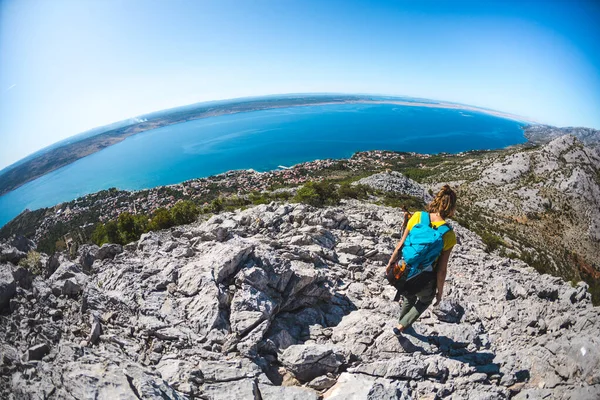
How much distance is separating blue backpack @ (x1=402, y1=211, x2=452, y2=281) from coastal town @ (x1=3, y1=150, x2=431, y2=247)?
231 ft

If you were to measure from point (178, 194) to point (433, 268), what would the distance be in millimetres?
91054

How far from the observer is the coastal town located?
76375mm

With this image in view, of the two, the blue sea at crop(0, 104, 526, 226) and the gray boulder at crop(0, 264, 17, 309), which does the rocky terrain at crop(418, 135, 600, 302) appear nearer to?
the gray boulder at crop(0, 264, 17, 309)

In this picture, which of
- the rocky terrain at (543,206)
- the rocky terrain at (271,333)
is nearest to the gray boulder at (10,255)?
the rocky terrain at (271,333)

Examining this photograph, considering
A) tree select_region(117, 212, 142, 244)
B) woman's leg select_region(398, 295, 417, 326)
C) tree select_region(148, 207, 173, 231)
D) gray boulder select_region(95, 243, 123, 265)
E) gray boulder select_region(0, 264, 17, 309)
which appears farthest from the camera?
tree select_region(117, 212, 142, 244)

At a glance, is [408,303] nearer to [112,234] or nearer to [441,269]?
[441,269]

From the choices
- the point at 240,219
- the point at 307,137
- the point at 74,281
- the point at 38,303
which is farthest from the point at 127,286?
the point at 307,137

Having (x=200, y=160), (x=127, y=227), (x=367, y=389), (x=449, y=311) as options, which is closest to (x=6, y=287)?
(x=367, y=389)

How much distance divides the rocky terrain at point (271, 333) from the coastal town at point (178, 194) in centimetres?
6582

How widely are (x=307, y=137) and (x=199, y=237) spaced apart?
191 meters

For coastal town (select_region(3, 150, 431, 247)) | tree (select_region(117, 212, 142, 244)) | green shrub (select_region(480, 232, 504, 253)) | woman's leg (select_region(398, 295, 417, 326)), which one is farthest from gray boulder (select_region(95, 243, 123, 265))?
coastal town (select_region(3, 150, 431, 247))

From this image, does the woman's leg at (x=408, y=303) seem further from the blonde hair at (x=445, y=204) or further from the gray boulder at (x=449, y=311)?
the gray boulder at (x=449, y=311)

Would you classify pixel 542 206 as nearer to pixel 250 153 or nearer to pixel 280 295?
pixel 280 295

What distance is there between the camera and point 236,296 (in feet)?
22.1
